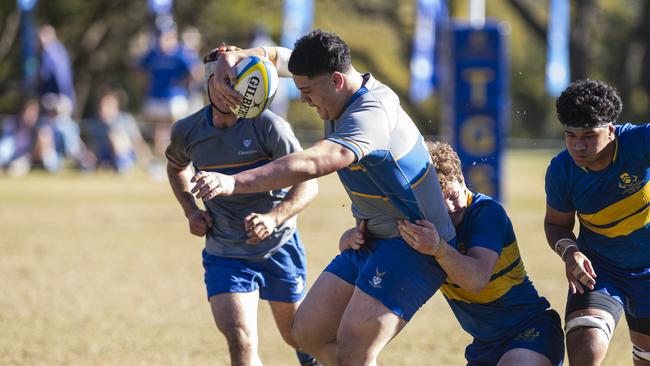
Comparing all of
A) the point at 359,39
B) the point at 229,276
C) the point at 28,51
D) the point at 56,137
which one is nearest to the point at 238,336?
the point at 229,276

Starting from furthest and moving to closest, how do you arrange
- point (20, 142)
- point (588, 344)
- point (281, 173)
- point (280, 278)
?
point (20, 142) < point (280, 278) < point (588, 344) < point (281, 173)

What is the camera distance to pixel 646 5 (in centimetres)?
3155

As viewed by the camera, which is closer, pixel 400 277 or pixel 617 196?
pixel 400 277

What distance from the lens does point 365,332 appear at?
4566 millimetres

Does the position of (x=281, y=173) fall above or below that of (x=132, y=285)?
above

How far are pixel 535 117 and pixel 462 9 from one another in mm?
11152

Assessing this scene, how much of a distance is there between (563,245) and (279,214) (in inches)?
57.5

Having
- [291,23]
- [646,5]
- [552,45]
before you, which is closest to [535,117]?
[646,5]

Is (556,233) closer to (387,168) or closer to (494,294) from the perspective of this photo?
(494,294)

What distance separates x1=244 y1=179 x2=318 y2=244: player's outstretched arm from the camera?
5.29m

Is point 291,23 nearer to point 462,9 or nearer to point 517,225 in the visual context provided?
point 517,225

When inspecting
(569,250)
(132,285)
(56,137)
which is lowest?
(56,137)

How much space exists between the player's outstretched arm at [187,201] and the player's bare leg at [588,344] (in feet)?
6.67

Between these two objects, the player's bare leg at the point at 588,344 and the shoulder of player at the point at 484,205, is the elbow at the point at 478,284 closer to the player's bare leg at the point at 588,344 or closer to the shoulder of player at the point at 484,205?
the shoulder of player at the point at 484,205
